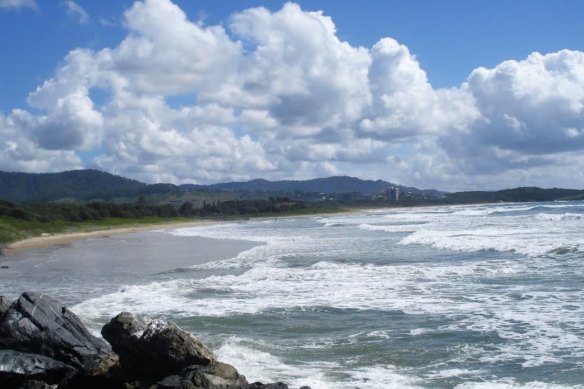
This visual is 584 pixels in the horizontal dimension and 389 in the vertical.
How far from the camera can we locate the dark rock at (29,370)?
A: 34.3ft

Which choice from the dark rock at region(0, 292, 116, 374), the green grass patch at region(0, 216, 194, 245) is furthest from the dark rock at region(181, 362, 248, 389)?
the green grass patch at region(0, 216, 194, 245)

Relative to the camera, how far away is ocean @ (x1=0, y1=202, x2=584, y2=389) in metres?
11.7

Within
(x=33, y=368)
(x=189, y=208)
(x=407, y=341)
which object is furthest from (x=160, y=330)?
(x=189, y=208)

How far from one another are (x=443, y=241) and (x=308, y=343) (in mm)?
27139

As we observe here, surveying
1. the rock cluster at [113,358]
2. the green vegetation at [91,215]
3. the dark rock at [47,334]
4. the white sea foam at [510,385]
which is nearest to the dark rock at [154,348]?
the rock cluster at [113,358]

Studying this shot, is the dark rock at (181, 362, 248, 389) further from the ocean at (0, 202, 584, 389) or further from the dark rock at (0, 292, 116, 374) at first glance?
the dark rock at (0, 292, 116, 374)

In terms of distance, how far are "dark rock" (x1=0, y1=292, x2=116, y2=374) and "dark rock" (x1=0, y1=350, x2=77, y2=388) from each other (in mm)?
368

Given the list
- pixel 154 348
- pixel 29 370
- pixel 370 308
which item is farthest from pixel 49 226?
pixel 154 348

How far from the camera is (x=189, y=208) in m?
152

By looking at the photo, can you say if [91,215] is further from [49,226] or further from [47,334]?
[47,334]

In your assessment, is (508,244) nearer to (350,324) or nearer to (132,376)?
(350,324)

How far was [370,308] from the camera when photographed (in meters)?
17.6

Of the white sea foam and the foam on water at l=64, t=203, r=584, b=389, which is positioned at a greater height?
the foam on water at l=64, t=203, r=584, b=389

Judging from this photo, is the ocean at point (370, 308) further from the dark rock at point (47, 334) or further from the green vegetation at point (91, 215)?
the green vegetation at point (91, 215)
